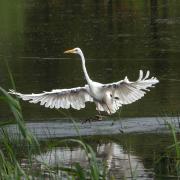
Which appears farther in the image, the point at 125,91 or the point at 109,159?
the point at 125,91

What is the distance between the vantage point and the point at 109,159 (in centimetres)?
1112

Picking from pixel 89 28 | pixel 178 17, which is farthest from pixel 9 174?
pixel 178 17

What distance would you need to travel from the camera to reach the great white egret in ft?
45.1

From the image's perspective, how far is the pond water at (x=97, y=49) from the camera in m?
15.4

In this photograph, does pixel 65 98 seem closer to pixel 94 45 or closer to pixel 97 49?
pixel 97 49

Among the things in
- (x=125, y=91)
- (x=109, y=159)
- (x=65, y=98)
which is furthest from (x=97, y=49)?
(x=109, y=159)

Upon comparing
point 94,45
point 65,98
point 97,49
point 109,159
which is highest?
point 94,45

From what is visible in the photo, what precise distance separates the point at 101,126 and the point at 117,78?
555 centimetres

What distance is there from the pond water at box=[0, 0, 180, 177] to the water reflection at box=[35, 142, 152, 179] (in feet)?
0.23

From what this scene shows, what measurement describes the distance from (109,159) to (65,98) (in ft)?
11.5

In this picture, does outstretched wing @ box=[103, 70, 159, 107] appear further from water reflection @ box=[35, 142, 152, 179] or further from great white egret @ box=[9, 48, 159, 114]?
water reflection @ box=[35, 142, 152, 179]

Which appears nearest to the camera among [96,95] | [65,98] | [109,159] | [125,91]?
[109,159]

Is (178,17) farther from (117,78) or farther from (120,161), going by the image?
(120,161)

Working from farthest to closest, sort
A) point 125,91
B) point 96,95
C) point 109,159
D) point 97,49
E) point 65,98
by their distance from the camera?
1. point 97,49
2. point 65,98
3. point 96,95
4. point 125,91
5. point 109,159
